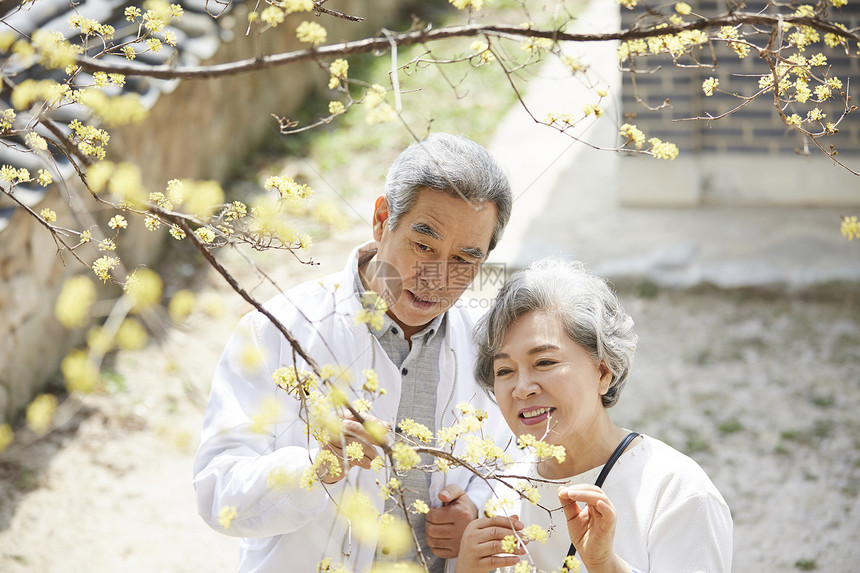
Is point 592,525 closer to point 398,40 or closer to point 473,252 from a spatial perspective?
point 473,252

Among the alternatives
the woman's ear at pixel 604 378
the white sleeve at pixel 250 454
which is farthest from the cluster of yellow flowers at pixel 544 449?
the woman's ear at pixel 604 378

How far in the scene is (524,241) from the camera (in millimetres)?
5477

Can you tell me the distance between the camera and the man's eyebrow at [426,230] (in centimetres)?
198

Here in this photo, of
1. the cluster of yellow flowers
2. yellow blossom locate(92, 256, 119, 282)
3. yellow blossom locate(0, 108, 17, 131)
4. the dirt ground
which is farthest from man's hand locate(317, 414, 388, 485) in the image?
the dirt ground

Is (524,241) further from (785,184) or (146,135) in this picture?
(146,135)

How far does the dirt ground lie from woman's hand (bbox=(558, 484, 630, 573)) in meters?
1.74

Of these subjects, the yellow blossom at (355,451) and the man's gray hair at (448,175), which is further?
the man's gray hair at (448,175)

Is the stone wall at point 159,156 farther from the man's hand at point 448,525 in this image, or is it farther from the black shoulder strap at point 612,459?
the black shoulder strap at point 612,459

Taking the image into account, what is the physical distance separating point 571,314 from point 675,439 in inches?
96.5

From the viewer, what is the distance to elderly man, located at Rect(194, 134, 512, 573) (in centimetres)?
192

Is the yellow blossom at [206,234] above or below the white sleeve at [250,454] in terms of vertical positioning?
above

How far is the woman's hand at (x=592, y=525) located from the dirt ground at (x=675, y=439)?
68.7 inches

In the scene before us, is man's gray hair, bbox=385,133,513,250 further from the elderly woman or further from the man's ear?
the elderly woman

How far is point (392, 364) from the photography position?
81.6 inches
